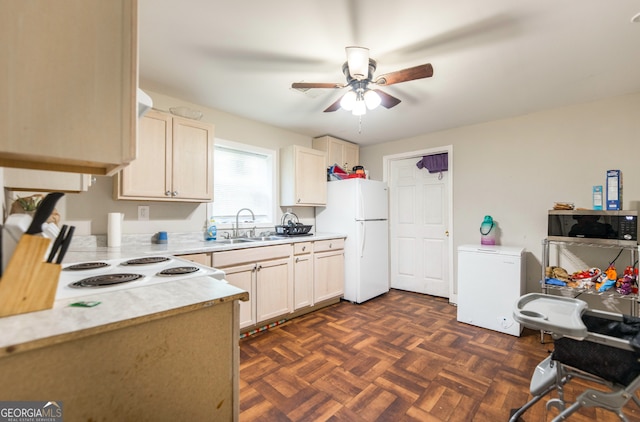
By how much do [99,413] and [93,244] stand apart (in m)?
2.01

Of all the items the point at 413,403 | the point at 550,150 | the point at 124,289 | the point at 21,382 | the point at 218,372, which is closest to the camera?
the point at 21,382

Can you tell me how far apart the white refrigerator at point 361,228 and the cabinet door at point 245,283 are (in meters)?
1.45

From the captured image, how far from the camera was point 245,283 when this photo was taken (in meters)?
2.60

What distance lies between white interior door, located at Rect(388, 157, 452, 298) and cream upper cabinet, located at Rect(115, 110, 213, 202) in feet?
9.18

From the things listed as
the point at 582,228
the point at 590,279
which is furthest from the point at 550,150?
the point at 590,279

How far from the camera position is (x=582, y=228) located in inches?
99.0

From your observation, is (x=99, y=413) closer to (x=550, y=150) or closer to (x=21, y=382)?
(x=21, y=382)

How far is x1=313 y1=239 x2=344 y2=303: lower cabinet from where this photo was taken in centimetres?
333

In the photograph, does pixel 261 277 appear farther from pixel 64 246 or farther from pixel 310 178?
pixel 64 246

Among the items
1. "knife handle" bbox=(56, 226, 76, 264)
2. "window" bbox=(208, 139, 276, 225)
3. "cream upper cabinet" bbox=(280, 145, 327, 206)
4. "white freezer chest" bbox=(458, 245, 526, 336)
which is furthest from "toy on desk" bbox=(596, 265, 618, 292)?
"knife handle" bbox=(56, 226, 76, 264)

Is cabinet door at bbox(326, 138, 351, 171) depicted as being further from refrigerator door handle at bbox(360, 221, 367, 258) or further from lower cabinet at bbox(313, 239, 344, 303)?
lower cabinet at bbox(313, 239, 344, 303)

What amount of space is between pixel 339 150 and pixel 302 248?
1784mm

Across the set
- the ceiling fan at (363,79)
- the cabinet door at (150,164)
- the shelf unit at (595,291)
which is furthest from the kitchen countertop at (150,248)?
the shelf unit at (595,291)

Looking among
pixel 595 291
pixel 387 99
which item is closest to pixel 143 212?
pixel 387 99
